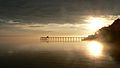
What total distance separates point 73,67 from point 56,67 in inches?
181

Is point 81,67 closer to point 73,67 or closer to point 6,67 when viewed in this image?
point 73,67

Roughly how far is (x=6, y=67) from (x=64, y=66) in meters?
15.1

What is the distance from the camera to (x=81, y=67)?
60.9 meters

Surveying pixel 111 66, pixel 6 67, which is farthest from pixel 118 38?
pixel 6 67

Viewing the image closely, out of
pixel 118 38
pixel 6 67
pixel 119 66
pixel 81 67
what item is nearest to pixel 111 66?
pixel 119 66

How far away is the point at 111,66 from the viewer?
63.1 meters

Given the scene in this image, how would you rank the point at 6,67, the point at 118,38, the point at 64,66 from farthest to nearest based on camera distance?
the point at 118,38
the point at 64,66
the point at 6,67

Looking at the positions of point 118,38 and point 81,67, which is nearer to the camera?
point 81,67

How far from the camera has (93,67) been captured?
62125 mm

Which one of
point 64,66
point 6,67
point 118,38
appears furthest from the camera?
point 118,38

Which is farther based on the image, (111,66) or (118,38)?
(118,38)

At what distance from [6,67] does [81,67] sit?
742 inches

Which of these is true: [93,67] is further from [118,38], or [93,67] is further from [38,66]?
[118,38]

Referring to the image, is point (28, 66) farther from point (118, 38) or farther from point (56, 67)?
point (118, 38)
